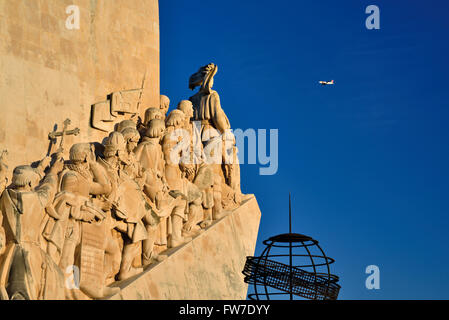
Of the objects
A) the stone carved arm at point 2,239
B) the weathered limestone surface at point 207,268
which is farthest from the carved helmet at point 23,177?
the weathered limestone surface at point 207,268

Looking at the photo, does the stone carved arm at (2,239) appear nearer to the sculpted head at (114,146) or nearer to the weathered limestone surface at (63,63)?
the weathered limestone surface at (63,63)

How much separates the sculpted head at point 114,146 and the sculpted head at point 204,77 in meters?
4.47

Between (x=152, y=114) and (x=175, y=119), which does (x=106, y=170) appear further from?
(x=175, y=119)

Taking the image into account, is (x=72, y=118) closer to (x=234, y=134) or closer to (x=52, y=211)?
(x=52, y=211)

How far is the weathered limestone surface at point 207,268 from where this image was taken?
11.1 metres

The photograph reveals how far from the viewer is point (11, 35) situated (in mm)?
10961

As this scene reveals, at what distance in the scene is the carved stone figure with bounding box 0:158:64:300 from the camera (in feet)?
29.0

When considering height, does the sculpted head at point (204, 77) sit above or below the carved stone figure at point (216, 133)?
above

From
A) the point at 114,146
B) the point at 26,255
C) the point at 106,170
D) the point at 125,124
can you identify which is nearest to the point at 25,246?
the point at 26,255

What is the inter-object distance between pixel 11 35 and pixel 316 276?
5.01 meters

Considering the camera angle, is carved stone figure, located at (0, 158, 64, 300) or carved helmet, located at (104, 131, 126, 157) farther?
carved helmet, located at (104, 131, 126, 157)

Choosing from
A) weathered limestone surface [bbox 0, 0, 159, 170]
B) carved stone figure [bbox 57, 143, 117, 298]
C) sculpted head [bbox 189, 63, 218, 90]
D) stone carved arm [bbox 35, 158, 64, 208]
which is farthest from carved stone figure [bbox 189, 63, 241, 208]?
stone carved arm [bbox 35, 158, 64, 208]

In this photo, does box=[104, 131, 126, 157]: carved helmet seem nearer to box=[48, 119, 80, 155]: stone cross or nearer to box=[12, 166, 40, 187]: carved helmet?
box=[48, 119, 80, 155]: stone cross

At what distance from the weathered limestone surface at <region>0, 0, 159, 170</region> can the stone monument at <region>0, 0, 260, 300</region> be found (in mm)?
18
